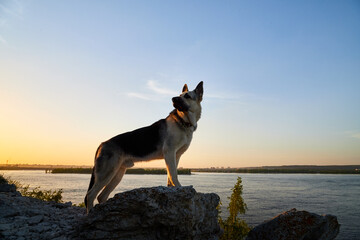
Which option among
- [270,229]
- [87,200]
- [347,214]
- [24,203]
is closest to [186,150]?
[87,200]

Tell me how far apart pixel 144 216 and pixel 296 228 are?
5876 millimetres

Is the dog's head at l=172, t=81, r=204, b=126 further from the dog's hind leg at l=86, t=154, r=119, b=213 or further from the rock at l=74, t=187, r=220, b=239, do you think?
the dog's hind leg at l=86, t=154, r=119, b=213

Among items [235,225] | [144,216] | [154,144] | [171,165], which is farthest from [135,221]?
[235,225]

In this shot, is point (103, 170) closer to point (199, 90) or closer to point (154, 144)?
point (154, 144)

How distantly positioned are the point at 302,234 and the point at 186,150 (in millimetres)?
5426

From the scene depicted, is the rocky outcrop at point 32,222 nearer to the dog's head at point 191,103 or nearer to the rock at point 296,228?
the dog's head at point 191,103

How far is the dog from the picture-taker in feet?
20.4

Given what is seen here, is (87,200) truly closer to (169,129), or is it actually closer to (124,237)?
(124,237)

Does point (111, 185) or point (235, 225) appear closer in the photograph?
point (111, 185)

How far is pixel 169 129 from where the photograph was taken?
6.36 m

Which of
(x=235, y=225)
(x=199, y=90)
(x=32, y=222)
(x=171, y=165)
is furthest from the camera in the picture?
(x=235, y=225)

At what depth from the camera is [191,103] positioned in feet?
21.0

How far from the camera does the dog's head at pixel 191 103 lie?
615 centimetres

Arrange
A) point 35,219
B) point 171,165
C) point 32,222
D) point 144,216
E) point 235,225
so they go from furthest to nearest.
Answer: point 235,225 < point 35,219 < point 32,222 < point 171,165 < point 144,216
